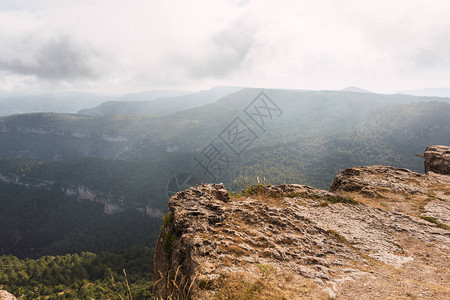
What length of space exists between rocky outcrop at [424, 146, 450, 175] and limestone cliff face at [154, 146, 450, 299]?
6.06 metres

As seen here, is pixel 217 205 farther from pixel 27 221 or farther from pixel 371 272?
pixel 27 221

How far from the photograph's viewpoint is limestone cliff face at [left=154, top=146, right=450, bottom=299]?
15.1 ft

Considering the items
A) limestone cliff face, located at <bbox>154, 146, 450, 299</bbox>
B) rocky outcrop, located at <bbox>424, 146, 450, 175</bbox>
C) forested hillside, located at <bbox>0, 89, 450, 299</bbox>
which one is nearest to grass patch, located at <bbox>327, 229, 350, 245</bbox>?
limestone cliff face, located at <bbox>154, 146, 450, 299</bbox>

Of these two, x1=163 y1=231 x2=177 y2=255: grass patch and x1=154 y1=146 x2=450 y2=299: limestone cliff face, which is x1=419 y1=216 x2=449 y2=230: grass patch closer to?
x1=154 y1=146 x2=450 y2=299: limestone cliff face

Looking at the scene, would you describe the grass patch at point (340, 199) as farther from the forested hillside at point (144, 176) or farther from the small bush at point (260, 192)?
the forested hillside at point (144, 176)

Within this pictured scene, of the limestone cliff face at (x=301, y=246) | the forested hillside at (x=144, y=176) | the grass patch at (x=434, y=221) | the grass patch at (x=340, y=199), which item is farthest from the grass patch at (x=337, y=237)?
the forested hillside at (x=144, y=176)

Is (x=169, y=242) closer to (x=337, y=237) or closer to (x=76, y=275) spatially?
(x=337, y=237)

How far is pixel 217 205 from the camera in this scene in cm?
779

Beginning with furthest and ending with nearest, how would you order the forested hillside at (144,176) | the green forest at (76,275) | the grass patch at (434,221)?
the forested hillside at (144,176) → the green forest at (76,275) → the grass patch at (434,221)

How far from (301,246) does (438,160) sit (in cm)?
1646

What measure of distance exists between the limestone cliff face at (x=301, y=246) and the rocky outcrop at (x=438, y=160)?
606cm

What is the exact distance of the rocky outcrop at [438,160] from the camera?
14711 mm

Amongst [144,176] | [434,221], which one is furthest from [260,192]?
[144,176]

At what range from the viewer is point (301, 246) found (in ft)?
20.7
